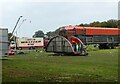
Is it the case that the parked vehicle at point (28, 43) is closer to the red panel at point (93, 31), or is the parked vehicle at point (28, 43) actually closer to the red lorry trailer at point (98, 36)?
the red lorry trailer at point (98, 36)

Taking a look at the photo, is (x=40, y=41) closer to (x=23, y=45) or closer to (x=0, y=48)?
Answer: (x=23, y=45)

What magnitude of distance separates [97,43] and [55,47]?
23738 millimetres

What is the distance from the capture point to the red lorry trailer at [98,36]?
64562 millimetres

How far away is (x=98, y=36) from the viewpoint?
225 ft

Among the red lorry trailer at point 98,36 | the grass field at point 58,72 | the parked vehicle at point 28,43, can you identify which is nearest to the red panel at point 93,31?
the red lorry trailer at point 98,36

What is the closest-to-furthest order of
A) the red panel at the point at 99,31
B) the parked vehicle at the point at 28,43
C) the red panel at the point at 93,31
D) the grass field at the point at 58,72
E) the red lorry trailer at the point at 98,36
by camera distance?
the grass field at the point at 58,72, the red panel at the point at 93,31, the red lorry trailer at the point at 98,36, the red panel at the point at 99,31, the parked vehicle at the point at 28,43

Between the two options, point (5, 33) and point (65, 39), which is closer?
point (5, 33)

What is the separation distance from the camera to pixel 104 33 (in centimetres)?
7019

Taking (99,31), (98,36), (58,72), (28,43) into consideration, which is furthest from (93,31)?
(58,72)

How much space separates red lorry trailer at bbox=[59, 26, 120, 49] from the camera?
64.6m

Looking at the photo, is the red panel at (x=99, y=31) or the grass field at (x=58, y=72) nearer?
the grass field at (x=58, y=72)

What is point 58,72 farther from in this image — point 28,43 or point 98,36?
point 28,43

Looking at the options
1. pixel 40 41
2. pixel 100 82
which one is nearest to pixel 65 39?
pixel 100 82

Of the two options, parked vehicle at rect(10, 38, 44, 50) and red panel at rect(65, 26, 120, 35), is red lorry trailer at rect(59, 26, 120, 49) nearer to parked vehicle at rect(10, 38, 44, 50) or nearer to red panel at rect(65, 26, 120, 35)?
red panel at rect(65, 26, 120, 35)
